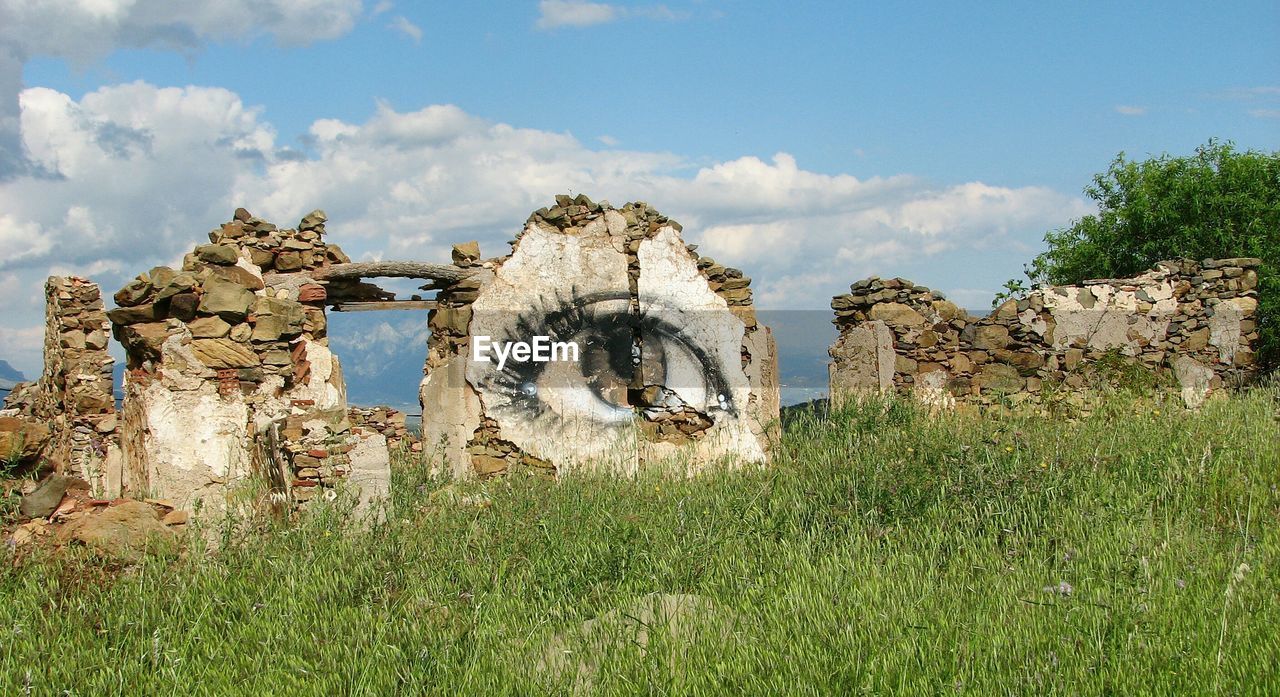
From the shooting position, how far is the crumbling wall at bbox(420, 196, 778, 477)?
35.2 feet

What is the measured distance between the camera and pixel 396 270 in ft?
35.8

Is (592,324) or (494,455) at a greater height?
(592,324)

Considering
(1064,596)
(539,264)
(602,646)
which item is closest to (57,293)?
(539,264)

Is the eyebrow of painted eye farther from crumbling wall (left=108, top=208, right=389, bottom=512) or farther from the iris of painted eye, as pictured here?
crumbling wall (left=108, top=208, right=389, bottom=512)

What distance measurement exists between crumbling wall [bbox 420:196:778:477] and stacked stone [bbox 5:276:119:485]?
455cm

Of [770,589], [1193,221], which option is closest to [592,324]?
[770,589]

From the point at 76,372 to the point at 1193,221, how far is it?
19852mm

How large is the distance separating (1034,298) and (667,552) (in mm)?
8408

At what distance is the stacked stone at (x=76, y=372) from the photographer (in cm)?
1189

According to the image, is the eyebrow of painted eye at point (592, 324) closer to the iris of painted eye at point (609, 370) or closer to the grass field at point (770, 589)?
the iris of painted eye at point (609, 370)

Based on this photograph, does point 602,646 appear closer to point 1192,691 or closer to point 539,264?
point 1192,691

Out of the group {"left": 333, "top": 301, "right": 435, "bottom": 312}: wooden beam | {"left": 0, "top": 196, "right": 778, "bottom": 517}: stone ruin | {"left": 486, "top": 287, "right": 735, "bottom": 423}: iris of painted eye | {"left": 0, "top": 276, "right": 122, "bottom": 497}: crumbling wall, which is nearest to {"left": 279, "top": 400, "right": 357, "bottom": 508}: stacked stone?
{"left": 0, "top": 196, "right": 778, "bottom": 517}: stone ruin

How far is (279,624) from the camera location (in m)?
5.47

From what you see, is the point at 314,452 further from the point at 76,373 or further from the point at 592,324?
the point at 76,373
